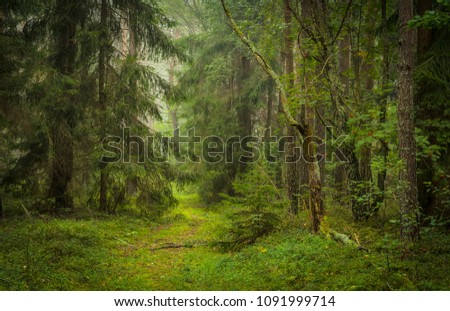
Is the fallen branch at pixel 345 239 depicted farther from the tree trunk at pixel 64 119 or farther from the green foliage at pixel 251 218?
the tree trunk at pixel 64 119

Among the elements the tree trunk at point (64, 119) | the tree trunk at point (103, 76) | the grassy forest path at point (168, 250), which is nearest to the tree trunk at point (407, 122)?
the grassy forest path at point (168, 250)

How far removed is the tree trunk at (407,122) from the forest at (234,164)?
0.02 meters

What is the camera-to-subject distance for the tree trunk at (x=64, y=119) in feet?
41.1

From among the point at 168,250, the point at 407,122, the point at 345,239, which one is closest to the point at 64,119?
the point at 168,250

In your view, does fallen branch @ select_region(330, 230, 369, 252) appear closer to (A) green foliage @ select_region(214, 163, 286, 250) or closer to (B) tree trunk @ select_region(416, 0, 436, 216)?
(A) green foliage @ select_region(214, 163, 286, 250)

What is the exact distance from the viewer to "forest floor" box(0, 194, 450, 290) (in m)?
6.02

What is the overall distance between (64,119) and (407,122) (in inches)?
418

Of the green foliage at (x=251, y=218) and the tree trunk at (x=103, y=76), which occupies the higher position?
the tree trunk at (x=103, y=76)

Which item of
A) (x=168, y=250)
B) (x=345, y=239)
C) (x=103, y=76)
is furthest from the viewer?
(x=103, y=76)

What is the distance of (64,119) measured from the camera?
1271cm

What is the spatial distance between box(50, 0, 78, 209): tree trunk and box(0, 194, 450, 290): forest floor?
2515 mm

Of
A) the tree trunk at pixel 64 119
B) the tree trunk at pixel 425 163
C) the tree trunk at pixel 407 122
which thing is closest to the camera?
the tree trunk at pixel 407 122

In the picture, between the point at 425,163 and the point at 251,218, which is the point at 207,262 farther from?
the point at 425,163
